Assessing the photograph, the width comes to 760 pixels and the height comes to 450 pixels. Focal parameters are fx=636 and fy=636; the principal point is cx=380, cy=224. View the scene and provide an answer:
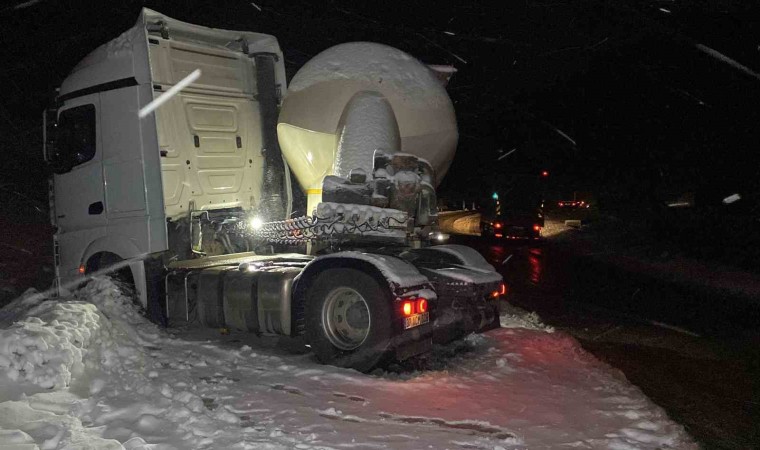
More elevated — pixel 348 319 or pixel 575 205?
pixel 575 205

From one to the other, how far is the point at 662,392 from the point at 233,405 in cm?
397

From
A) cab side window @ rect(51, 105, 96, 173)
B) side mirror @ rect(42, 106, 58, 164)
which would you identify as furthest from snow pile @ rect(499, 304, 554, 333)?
side mirror @ rect(42, 106, 58, 164)

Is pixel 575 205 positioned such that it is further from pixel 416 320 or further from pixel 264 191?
pixel 416 320

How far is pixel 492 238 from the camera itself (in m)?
30.4

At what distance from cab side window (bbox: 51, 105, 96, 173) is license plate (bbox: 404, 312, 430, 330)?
5.03 meters

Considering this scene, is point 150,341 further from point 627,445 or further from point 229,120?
point 627,445

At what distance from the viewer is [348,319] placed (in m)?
6.80

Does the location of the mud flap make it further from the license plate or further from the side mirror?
the side mirror

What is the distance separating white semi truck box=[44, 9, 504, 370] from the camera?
6.76 meters

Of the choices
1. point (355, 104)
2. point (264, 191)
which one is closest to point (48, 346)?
point (355, 104)

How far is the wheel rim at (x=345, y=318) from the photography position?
6.65 meters

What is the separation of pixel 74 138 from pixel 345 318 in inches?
186

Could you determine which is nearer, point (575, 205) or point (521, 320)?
point (521, 320)

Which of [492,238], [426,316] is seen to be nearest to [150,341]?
[426,316]
